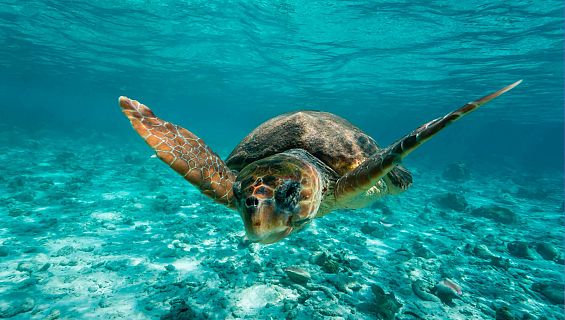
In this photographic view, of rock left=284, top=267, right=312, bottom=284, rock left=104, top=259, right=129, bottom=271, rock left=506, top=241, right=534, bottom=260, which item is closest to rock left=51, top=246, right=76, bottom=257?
rock left=104, top=259, right=129, bottom=271

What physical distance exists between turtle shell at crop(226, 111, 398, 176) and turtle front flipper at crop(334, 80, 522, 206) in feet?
2.25

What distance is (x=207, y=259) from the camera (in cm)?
706

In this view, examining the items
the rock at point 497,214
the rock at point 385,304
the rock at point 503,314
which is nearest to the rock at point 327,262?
the rock at point 385,304

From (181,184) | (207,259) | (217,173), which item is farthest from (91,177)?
(217,173)

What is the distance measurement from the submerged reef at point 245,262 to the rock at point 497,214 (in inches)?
2.5

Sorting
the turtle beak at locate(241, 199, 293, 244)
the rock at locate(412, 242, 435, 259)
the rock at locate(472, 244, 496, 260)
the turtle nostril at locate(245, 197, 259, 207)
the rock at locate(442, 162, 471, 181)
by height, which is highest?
the turtle nostril at locate(245, 197, 259, 207)

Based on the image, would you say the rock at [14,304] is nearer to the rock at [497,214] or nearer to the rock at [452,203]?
the rock at [452,203]

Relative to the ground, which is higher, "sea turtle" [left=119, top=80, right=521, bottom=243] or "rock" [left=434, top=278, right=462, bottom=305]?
"sea turtle" [left=119, top=80, right=521, bottom=243]

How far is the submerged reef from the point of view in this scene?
5.36 meters

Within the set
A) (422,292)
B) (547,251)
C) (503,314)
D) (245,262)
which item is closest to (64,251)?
(245,262)

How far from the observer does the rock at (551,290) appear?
646 centimetres

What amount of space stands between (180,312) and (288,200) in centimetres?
370

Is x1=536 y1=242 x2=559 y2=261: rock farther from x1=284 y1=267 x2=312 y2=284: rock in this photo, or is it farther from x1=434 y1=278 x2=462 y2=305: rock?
x1=284 y1=267 x2=312 y2=284: rock

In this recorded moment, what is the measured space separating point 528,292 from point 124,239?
421 inches
